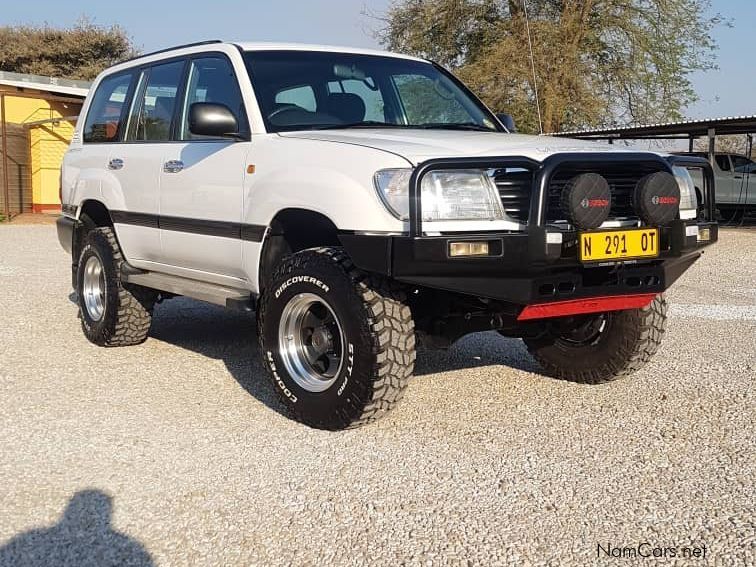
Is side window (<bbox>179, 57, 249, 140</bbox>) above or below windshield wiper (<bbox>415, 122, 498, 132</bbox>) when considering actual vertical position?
above

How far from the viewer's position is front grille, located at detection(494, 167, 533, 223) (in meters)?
3.66

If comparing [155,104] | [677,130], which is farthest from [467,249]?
[677,130]

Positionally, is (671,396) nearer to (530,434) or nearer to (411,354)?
(530,434)

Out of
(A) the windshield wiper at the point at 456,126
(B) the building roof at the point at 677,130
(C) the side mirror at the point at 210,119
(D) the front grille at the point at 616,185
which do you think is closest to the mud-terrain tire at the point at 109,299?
(C) the side mirror at the point at 210,119


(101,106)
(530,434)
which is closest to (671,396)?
(530,434)

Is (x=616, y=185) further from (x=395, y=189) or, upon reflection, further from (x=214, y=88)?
(x=214, y=88)

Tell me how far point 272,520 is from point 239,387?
2.00 meters

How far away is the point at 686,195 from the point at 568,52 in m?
18.6

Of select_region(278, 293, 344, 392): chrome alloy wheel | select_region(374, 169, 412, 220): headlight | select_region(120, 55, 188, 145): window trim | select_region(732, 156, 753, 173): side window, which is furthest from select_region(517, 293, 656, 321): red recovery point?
select_region(732, 156, 753, 173): side window

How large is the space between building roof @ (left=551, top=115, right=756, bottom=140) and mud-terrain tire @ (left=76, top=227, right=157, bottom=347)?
47.2ft

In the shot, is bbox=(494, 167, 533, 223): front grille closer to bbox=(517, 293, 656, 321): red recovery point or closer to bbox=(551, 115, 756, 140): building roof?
bbox=(517, 293, 656, 321): red recovery point

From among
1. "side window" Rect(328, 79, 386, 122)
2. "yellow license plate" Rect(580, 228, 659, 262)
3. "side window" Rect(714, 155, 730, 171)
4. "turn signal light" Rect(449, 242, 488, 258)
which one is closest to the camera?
"turn signal light" Rect(449, 242, 488, 258)

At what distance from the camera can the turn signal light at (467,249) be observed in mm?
3533

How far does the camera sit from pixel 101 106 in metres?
6.40
